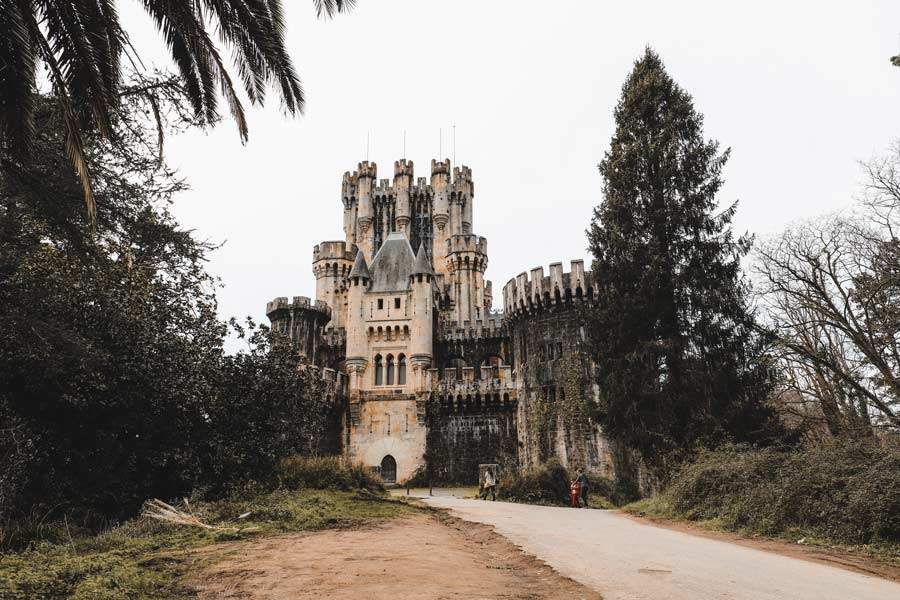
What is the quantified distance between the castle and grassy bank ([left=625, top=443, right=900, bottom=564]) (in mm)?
12125

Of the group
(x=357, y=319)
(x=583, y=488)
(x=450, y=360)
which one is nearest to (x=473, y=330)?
(x=450, y=360)

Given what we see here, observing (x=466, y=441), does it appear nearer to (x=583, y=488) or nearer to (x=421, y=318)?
(x=421, y=318)

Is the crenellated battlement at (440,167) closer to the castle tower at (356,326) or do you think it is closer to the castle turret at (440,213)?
the castle turret at (440,213)

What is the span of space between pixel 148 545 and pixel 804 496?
11491mm

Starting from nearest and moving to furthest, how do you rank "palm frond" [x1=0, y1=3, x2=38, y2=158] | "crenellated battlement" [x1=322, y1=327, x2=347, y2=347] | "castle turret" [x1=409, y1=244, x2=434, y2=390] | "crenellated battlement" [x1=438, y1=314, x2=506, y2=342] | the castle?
"palm frond" [x1=0, y1=3, x2=38, y2=158], the castle, "castle turret" [x1=409, y1=244, x2=434, y2=390], "crenellated battlement" [x1=438, y1=314, x2=506, y2=342], "crenellated battlement" [x1=322, y1=327, x2=347, y2=347]

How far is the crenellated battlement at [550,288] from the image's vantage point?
104 ft

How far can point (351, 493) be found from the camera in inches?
625

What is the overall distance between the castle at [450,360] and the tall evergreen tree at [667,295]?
777cm

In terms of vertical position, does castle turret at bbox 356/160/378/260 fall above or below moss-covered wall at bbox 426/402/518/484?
above

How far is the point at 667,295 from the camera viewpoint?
2069 cm

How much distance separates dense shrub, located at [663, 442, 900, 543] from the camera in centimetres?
1059

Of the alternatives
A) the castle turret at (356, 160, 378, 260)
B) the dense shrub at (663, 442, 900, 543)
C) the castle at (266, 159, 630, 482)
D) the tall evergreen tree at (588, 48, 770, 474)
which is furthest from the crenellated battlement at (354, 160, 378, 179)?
the dense shrub at (663, 442, 900, 543)

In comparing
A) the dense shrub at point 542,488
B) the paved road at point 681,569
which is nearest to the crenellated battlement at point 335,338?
the dense shrub at point 542,488

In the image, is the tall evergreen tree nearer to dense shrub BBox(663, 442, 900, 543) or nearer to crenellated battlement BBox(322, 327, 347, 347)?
dense shrub BBox(663, 442, 900, 543)
